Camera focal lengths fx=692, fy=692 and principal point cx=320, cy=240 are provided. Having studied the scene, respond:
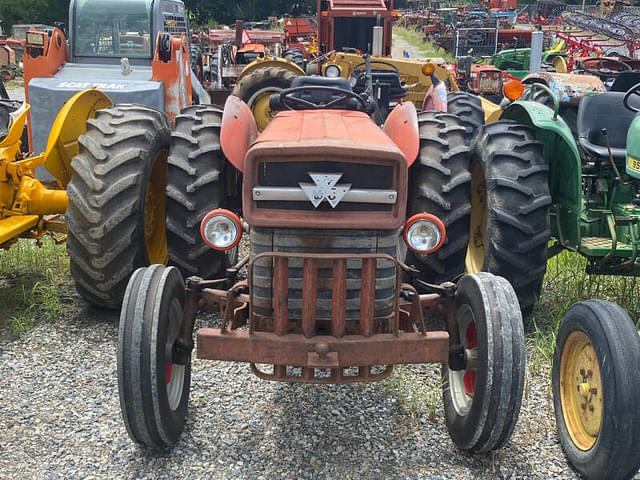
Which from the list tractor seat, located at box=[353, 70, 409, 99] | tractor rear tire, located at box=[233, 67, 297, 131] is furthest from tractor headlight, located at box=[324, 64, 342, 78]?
tractor rear tire, located at box=[233, 67, 297, 131]

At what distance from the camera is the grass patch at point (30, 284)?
4.75 metres

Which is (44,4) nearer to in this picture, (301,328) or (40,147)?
(40,147)

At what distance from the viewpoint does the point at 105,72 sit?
7.29 meters

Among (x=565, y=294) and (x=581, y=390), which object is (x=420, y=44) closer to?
(x=565, y=294)

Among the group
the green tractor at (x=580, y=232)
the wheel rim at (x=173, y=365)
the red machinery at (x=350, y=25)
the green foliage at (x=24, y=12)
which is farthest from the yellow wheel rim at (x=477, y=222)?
the green foliage at (x=24, y=12)

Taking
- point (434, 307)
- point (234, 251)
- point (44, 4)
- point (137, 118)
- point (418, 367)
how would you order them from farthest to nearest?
point (44, 4) < point (234, 251) < point (137, 118) < point (418, 367) < point (434, 307)

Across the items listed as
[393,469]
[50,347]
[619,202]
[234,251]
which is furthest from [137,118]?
[619,202]

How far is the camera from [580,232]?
4.42 m

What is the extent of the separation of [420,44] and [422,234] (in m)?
37.1

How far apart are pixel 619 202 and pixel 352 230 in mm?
2440

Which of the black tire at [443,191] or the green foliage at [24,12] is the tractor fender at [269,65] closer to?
the black tire at [443,191]

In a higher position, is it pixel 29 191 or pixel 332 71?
pixel 332 71

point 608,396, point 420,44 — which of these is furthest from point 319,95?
point 420,44

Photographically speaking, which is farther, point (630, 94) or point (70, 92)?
point (70, 92)
